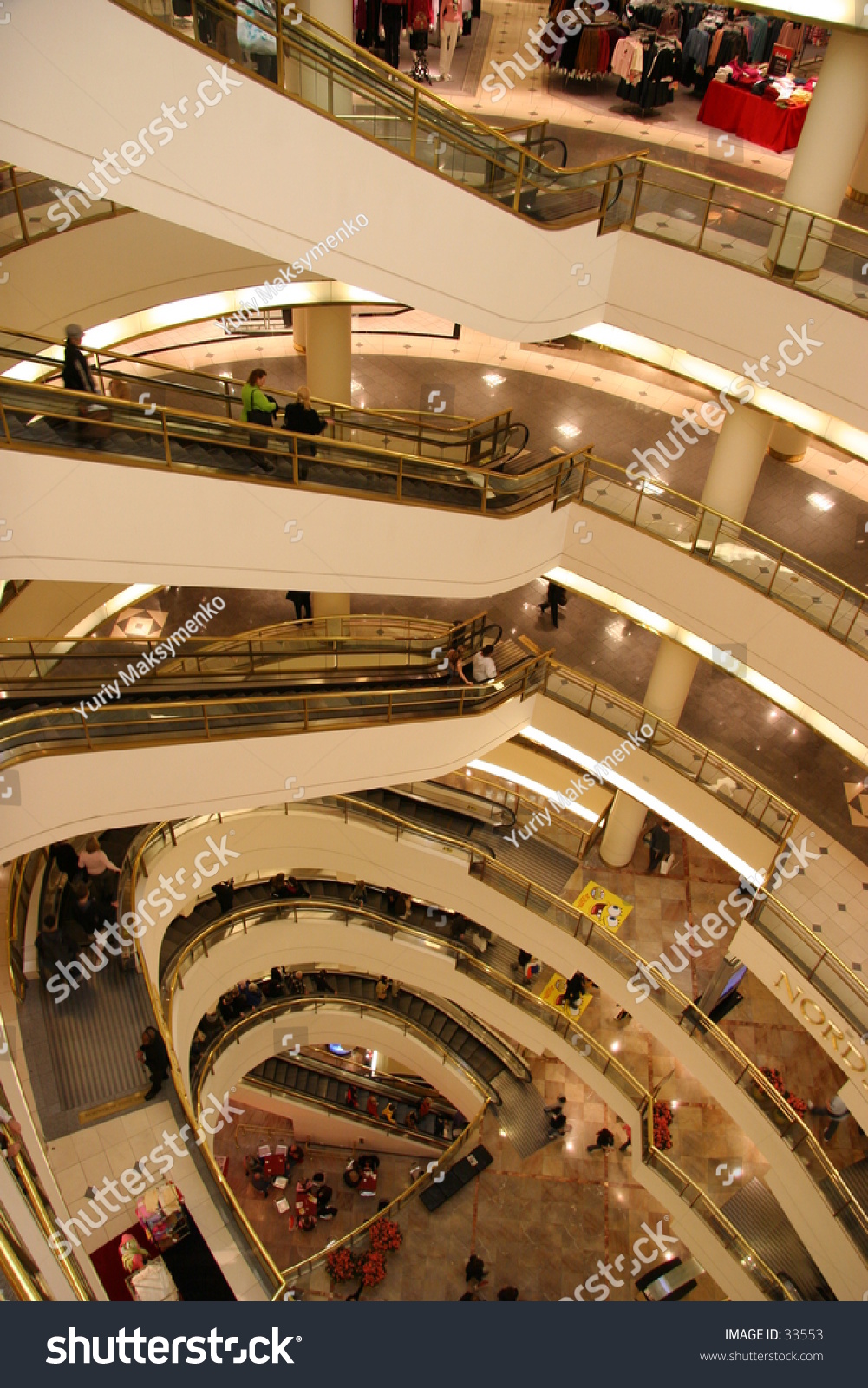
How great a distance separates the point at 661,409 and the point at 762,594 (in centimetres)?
601

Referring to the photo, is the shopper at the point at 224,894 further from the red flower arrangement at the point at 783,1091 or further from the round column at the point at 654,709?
the red flower arrangement at the point at 783,1091

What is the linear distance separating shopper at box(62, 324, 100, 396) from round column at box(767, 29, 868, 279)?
245 inches

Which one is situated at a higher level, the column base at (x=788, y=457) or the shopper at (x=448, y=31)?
the shopper at (x=448, y=31)

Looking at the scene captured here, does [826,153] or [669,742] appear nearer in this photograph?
[826,153]

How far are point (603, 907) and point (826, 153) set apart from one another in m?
9.61

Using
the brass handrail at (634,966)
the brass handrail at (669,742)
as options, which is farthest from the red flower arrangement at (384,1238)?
the brass handrail at (669,742)

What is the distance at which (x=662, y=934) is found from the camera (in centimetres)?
1426

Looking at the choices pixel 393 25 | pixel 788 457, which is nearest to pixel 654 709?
pixel 788 457

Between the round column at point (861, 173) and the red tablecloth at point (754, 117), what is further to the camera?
the red tablecloth at point (754, 117)

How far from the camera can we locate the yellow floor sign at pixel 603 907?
46.7ft

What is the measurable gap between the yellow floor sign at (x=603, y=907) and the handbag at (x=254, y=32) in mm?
10780

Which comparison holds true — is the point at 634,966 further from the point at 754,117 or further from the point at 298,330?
the point at 754,117

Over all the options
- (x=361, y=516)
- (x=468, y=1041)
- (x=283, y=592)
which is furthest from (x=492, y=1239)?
(x=361, y=516)

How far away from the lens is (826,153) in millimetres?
8945
